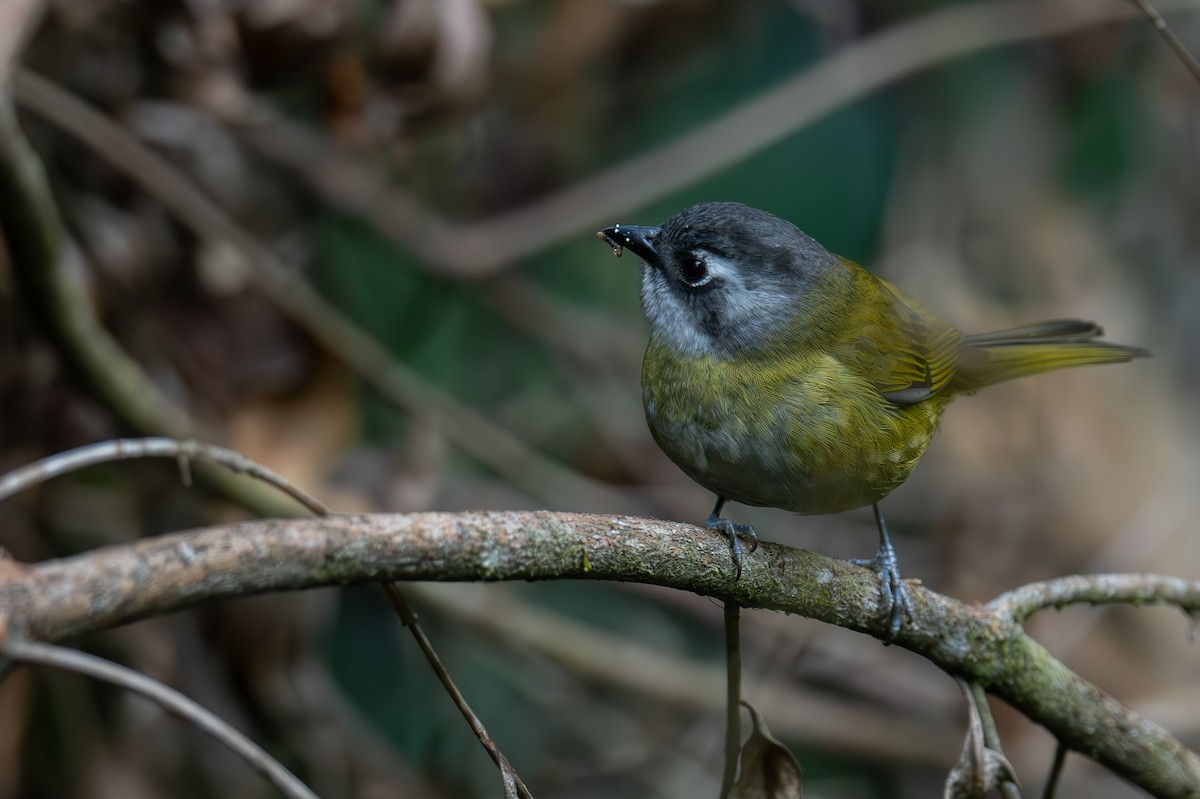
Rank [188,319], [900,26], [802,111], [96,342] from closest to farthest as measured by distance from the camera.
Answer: [96,342] < [188,319] < [802,111] < [900,26]

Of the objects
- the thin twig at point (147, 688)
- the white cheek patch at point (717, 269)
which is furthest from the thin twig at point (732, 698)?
the thin twig at point (147, 688)

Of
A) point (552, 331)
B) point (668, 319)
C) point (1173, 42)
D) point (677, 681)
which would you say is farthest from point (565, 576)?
point (552, 331)

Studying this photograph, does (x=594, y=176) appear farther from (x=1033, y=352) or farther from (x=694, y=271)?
(x=694, y=271)

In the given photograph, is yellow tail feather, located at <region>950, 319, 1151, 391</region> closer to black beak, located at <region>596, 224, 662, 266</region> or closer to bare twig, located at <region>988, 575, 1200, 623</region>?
bare twig, located at <region>988, 575, 1200, 623</region>

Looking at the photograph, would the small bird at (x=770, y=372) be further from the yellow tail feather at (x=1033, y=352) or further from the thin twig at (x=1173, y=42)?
the thin twig at (x=1173, y=42)

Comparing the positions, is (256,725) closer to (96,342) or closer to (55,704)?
(55,704)

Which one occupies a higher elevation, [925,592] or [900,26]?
[900,26]

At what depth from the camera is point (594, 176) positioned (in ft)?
16.8

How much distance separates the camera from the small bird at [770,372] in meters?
2.59

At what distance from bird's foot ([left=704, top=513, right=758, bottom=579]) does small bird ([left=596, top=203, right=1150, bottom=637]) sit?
1cm

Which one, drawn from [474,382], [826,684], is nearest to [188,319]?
[474,382]

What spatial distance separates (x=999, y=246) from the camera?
5852 millimetres

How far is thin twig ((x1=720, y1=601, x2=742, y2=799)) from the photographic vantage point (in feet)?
7.13

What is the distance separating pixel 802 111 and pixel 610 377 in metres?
1.44
